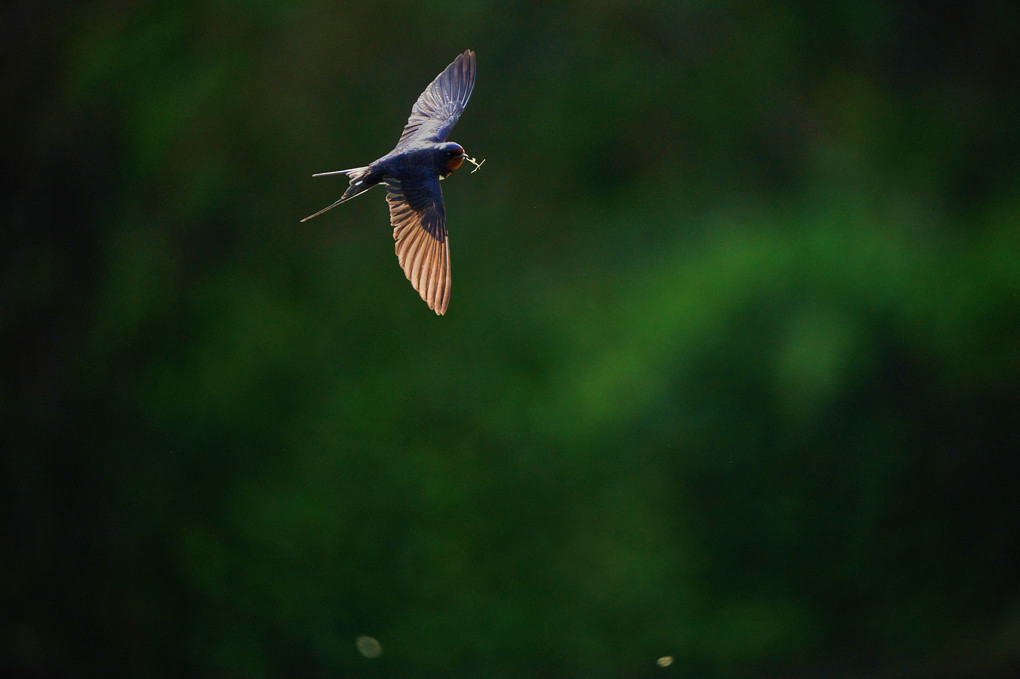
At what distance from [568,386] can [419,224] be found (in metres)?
1.14

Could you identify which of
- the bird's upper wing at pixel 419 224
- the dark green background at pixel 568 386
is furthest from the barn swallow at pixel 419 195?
the dark green background at pixel 568 386

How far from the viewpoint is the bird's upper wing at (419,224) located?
3.60ft

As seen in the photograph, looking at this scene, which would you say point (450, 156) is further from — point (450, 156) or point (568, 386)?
point (568, 386)

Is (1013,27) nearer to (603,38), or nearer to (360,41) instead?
(603,38)

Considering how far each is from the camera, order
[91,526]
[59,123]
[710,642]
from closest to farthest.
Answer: [710,642]
[91,526]
[59,123]

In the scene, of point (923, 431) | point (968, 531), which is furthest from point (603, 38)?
point (968, 531)

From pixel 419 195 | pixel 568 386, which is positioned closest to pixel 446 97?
pixel 419 195

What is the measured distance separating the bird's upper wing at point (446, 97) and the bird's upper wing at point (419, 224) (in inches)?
5.6

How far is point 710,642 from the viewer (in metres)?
2.13

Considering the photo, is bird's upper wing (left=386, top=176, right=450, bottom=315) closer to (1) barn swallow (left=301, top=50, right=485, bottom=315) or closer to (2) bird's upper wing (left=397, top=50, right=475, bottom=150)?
(1) barn swallow (left=301, top=50, right=485, bottom=315)

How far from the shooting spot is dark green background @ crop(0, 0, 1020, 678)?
2135 mm

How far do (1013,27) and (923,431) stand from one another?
1.09 meters

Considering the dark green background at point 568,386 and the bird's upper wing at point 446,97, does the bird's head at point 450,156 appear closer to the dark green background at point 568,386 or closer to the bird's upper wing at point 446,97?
the bird's upper wing at point 446,97

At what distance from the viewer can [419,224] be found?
1.14 meters
